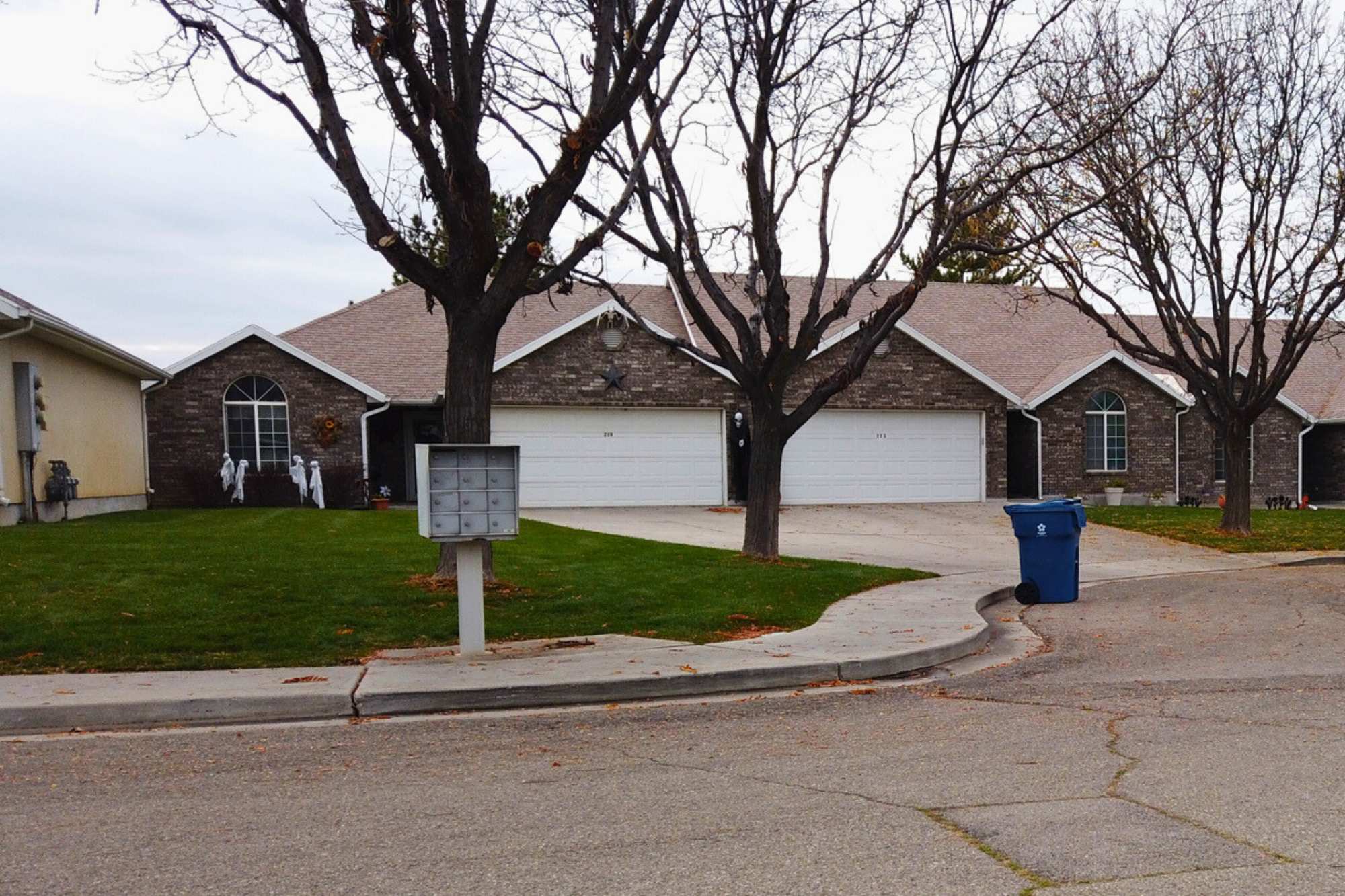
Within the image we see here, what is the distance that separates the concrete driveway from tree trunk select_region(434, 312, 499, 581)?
281 inches

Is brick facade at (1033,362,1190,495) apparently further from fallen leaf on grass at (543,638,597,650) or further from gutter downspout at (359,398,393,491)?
fallen leaf on grass at (543,638,597,650)

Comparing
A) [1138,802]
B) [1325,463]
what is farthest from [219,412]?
[1325,463]

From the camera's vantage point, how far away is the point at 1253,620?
A: 1193cm

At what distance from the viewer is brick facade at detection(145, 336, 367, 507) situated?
2569 cm

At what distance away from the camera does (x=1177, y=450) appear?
104ft

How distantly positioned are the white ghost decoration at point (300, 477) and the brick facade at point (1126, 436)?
57.7 ft

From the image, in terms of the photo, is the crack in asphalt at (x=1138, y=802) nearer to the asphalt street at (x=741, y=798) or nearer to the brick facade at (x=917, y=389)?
the asphalt street at (x=741, y=798)

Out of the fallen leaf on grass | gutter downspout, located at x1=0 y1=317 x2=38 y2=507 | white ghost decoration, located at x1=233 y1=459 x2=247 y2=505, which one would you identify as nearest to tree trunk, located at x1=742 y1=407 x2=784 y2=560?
the fallen leaf on grass

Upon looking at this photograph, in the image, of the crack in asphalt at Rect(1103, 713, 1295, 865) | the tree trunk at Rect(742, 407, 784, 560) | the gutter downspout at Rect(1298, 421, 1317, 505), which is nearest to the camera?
the crack in asphalt at Rect(1103, 713, 1295, 865)

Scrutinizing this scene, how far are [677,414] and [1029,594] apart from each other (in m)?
15.3

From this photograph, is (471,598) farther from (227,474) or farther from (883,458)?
(883,458)

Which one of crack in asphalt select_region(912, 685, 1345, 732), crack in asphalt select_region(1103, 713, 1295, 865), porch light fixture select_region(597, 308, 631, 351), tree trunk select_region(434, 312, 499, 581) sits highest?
porch light fixture select_region(597, 308, 631, 351)

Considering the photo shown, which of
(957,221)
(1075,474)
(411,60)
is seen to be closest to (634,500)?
(1075,474)

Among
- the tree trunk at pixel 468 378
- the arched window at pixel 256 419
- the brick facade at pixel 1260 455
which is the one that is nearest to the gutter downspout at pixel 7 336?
the arched window at pixel 256 419
